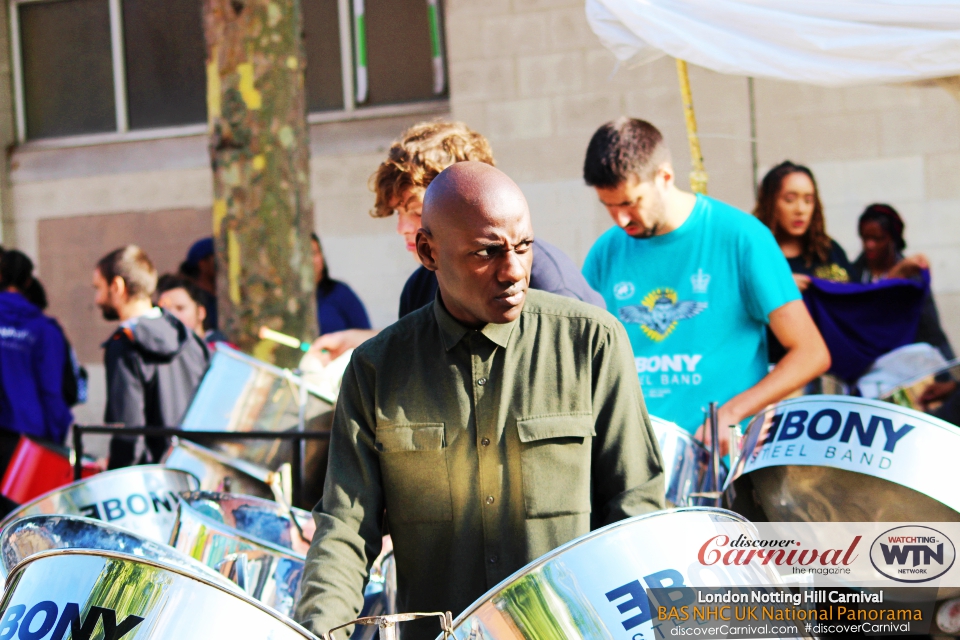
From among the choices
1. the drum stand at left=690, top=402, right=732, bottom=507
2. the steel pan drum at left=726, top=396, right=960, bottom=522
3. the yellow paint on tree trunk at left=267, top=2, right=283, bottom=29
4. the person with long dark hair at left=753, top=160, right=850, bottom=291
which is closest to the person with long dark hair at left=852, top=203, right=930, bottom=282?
the person with long dark hair at left=753, top=160, right=850, bottom=291

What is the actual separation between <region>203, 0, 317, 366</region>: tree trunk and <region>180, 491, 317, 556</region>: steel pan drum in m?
1.25

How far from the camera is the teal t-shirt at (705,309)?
7.83ft

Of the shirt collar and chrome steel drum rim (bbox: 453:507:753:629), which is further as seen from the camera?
the shirt collar

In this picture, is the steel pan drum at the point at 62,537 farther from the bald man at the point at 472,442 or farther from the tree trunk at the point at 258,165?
the tree trunk at the point at 258,165

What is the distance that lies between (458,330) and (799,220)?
238cm

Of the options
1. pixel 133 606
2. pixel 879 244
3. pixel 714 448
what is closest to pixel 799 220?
pixel 879 244

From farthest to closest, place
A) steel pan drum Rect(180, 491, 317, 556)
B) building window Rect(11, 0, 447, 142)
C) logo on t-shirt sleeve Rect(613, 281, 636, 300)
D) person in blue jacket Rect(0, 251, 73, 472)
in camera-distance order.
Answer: building window Rect(11, 0, 447, 142), person in blue jacket Rect(0, 251, 73, 472), logo on t-shirt sleeve Rect(613, 281, 636, 300), steel pan drum Rect(180, 491, 317, 556)

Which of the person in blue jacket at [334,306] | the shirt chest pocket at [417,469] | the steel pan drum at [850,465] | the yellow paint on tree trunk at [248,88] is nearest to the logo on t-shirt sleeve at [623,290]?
the steel pan drum at [850,465]

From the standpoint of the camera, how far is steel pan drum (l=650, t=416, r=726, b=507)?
6.57ft

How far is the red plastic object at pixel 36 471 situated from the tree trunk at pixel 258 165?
2.62 feet

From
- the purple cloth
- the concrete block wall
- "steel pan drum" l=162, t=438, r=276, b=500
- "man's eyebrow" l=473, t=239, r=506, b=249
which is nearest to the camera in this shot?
"man's eyebrow" l=473, t=239, r=506, b=249

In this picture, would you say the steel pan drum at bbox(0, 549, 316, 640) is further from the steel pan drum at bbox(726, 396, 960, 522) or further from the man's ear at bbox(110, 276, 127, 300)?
the man's ear at bbox(110, 276, 127, 300)

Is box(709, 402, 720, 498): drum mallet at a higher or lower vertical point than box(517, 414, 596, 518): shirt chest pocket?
lower

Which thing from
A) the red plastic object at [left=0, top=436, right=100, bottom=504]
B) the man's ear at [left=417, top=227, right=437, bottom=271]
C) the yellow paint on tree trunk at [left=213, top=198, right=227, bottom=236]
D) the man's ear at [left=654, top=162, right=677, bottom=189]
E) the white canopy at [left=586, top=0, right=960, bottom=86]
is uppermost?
the white canopy at [left=586, top=0, right=960, bottom=86]
